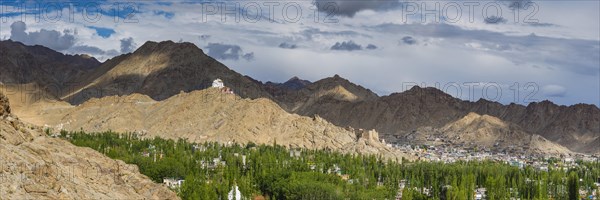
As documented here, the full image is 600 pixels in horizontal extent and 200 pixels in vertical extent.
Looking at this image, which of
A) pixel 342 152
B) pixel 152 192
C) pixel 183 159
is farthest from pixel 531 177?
pixel 152 192

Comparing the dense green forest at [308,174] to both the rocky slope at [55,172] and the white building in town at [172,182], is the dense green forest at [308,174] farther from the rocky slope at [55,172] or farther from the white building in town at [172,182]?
the rocky slope at [55,172]

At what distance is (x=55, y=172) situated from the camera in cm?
6019

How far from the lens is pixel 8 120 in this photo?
6825cm

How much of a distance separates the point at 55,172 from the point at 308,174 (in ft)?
264

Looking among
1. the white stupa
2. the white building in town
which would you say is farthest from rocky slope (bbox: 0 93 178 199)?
the white building in town

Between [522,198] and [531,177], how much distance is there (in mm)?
28037

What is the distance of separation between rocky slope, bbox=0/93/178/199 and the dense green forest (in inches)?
1284

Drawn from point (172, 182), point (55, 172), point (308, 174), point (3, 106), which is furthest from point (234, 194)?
point (55, 172)

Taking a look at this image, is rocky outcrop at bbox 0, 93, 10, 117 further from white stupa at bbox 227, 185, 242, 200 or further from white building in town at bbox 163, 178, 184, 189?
white building in town at bbox 163, 178, 184, 189

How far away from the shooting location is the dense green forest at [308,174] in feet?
412

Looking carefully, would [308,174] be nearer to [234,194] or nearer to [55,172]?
[234,194]

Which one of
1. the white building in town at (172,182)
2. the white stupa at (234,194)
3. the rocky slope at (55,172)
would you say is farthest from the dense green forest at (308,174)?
the rocky slope at (55,172)

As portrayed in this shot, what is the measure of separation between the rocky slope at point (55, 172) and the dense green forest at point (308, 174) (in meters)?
32.6

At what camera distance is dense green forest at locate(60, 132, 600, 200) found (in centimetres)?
12556
